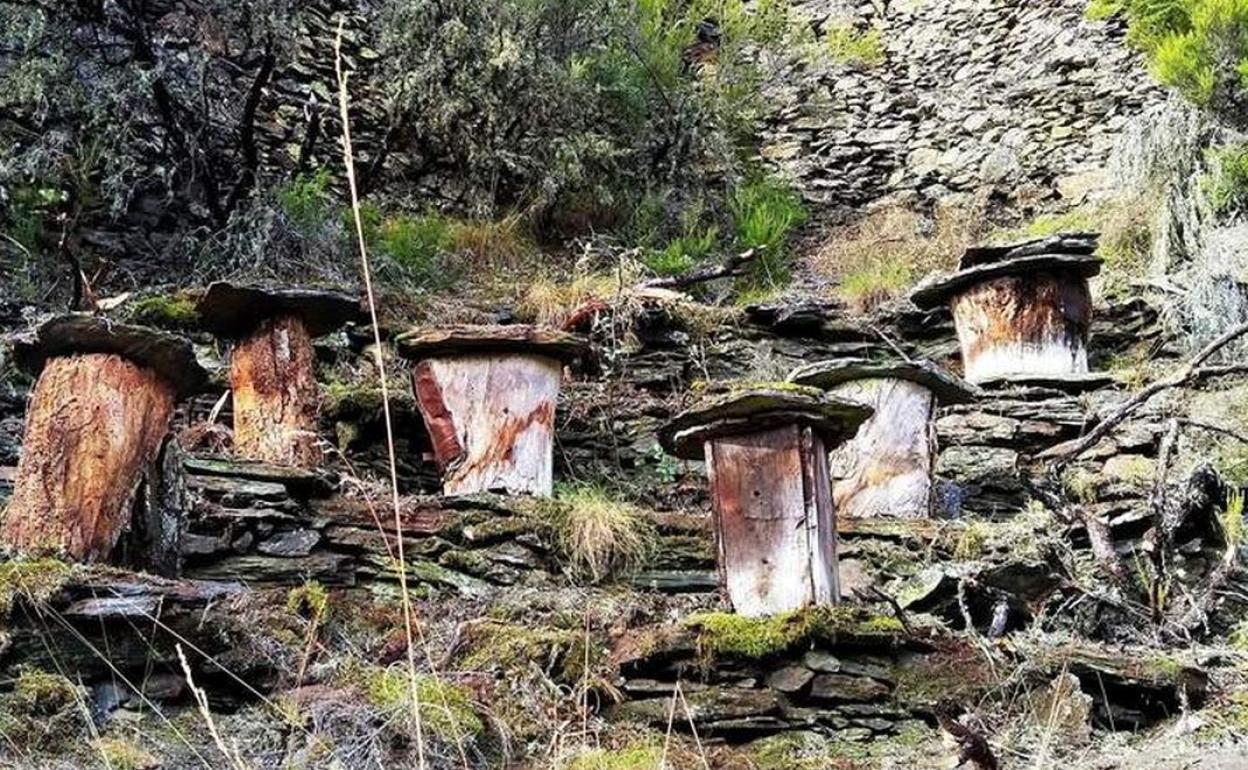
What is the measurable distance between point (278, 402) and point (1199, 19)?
5.44 metres

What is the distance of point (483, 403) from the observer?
16.5 feet

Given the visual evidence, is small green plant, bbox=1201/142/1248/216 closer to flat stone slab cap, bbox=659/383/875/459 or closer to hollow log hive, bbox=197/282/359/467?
flat stone slab cap, bbox=659/383/875/459

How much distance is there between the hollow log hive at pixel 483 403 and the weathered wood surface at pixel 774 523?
1.11m

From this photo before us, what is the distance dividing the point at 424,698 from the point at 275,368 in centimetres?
209

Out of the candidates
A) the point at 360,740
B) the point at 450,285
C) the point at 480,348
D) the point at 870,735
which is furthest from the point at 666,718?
the point at 450,285

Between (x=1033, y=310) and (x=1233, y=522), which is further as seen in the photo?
(x=1033, y=310)

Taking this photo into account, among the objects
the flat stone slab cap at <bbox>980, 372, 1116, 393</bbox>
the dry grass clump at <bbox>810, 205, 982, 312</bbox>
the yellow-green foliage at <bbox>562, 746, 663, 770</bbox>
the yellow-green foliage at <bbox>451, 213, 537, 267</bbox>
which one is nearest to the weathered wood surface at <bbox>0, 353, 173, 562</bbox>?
the yellow-green foliage at <bbox>562, 746, 663, 770</bbox>

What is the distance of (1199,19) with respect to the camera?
7207 mm

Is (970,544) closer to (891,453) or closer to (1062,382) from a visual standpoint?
(891,453)

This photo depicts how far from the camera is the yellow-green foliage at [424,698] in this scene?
3127mm

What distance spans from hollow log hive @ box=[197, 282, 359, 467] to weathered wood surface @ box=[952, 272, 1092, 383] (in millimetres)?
3227

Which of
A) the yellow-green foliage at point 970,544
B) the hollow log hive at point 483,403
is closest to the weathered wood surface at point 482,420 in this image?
the hollow log hive at point 483,403

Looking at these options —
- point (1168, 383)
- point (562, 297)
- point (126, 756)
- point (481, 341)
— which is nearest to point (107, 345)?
point (126, 756)

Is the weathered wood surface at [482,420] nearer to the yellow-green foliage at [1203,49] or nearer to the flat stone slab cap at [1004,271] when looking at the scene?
the flat stone slab cap at [1004,271]
